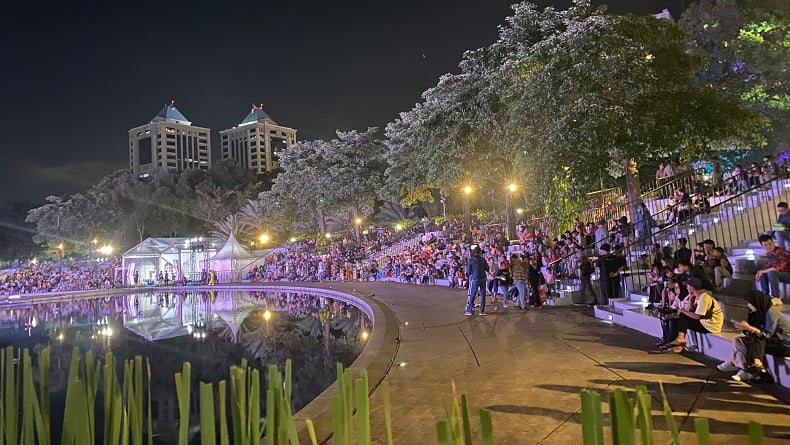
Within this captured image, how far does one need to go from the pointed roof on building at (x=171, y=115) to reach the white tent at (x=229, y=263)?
116072mm

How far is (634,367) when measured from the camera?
20.3 feet

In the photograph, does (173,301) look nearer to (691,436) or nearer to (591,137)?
(591,137)

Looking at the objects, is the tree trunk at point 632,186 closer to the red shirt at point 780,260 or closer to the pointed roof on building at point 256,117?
the red shirt at point 780,260

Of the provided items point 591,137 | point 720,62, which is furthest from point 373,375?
point 720,62

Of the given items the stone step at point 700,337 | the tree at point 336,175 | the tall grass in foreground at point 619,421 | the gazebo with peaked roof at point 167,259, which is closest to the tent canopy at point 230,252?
the gazebo with peaked roof at point 167,259

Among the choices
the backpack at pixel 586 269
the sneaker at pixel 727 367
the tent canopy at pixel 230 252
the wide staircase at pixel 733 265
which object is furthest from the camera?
the tent canopy at pixel 230 252

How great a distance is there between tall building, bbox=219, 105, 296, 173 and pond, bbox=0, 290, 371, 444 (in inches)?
4583

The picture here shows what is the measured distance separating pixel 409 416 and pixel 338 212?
36.9 metres

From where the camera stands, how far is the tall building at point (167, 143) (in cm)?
13450

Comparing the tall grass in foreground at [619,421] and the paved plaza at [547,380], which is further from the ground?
the tall grass in foreground at [619,421]

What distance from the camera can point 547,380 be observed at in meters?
5.82

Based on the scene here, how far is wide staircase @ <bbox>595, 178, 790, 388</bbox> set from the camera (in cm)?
646

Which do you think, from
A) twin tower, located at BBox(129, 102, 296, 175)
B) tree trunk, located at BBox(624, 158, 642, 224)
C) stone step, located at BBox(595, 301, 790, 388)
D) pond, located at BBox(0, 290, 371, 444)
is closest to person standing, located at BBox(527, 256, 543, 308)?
stone step, located at BBox(595, 301, 790, 388)

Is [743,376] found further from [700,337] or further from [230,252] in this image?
[230,252]
